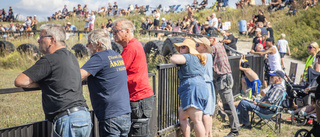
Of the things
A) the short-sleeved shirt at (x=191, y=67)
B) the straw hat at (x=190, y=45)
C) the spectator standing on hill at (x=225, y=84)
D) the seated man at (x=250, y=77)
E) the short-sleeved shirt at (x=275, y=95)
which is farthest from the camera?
the seated man at (x=250, y=77)

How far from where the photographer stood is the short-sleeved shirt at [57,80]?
2.40 meters

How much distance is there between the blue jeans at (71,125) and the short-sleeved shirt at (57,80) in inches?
2.9

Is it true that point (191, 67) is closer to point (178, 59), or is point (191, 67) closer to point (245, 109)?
point (178, 59)

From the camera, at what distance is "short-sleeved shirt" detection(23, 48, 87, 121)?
7.88ft

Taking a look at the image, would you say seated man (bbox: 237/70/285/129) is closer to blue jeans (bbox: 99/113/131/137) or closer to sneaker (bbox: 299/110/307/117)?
sneaker (bbox: 299/110/307/117)

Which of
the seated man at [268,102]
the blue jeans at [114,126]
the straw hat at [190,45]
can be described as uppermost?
the straw hat at [190,45]

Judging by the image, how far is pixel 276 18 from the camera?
23.3 metres

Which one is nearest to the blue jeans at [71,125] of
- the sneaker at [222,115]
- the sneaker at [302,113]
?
the sneaker at [222,115]

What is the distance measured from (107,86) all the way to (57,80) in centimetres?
56

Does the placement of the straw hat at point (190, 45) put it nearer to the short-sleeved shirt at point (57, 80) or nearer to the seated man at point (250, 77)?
the short-sleeved shirt at point (57, 80)

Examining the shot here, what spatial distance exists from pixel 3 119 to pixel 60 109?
13.1 ft

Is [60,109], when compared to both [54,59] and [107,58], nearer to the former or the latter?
[54,59]

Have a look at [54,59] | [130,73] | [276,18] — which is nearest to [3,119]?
[130,73]

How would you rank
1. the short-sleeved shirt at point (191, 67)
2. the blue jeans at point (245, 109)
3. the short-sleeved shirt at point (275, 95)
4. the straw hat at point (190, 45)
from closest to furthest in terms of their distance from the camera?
the short-sleeved shirt at point (191, 67) < the straw hat at point (190, 45) < the short-sleeved shirt at point (275, 95) < the blue jeans at point (245, 109)
